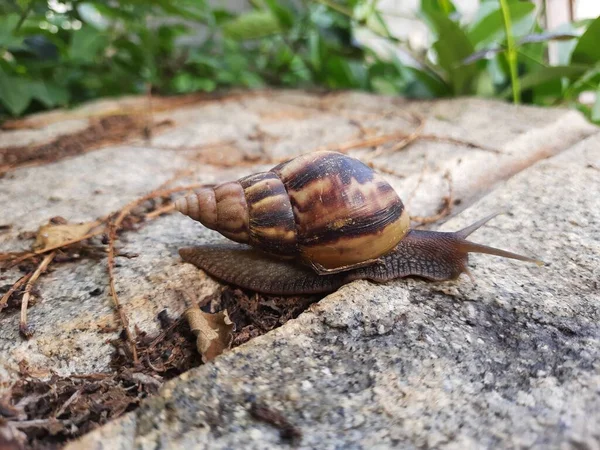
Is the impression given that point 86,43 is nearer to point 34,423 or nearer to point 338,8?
point 338,8

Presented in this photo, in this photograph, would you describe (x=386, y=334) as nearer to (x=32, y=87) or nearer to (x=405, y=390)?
(x=405, y=390)

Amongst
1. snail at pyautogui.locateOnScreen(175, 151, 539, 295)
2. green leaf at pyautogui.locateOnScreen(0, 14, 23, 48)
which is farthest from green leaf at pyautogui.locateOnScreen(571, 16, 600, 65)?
green leaf at pyautogui.locateOnScreen(0, 14, 23, 48)

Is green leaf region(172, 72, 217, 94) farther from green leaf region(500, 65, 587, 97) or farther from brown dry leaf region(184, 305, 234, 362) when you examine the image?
brown dry leaf region(184, 305, 234, 362)

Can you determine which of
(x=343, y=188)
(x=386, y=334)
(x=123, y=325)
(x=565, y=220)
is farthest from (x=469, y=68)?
(x=123, y=325)

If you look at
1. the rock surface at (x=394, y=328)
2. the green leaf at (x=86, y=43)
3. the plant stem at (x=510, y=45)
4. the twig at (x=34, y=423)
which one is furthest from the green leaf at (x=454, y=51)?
the twig at (x=34, y=423)

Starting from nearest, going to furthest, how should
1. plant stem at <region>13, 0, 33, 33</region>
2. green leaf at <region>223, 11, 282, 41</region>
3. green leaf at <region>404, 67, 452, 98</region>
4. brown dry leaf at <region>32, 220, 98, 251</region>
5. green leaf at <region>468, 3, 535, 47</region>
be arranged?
brown dry leaf at <region>32, 220, 98, 251</region> → plant stem at <region>13, 0, 33, 33</region> → green leaf at <region>468, 3, 535, 47</region> → green leaf at <region>404, 67, 452, 98</region> → green leaf at <region>223, 11, 282, 41</region>

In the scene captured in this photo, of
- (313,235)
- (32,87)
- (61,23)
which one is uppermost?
(61,23)
